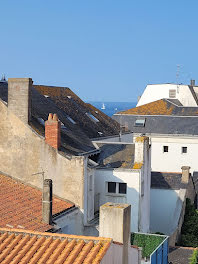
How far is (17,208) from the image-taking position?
2264 centimetres

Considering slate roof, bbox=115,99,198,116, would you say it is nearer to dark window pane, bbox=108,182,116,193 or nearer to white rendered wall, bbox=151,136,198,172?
white rendered wall, bbox=151,136,198,172

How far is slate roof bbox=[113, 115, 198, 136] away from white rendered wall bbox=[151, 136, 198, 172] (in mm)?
870

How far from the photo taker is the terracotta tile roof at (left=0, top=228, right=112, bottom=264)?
13.4 metres

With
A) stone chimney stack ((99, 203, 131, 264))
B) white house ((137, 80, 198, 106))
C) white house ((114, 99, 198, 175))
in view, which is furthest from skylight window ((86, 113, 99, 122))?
white house ((137, 80, 198, 106))

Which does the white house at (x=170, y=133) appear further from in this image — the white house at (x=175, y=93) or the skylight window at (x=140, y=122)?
the white house at (x=175, y=93)

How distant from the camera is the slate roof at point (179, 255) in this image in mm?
26578

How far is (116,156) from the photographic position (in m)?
29.8

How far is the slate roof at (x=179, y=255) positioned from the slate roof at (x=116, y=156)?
5.28m

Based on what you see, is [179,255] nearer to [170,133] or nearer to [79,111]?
[79,111]

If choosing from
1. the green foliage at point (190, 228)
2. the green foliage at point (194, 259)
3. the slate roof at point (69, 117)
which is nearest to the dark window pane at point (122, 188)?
the slate roof at point (69, 117)

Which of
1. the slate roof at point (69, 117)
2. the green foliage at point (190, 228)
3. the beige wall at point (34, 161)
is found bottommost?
the green foliage at point (190, 228)

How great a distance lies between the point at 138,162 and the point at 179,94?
4244 centimetres

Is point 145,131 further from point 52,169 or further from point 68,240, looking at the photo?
point 68,240

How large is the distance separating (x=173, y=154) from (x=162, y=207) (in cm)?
1914
